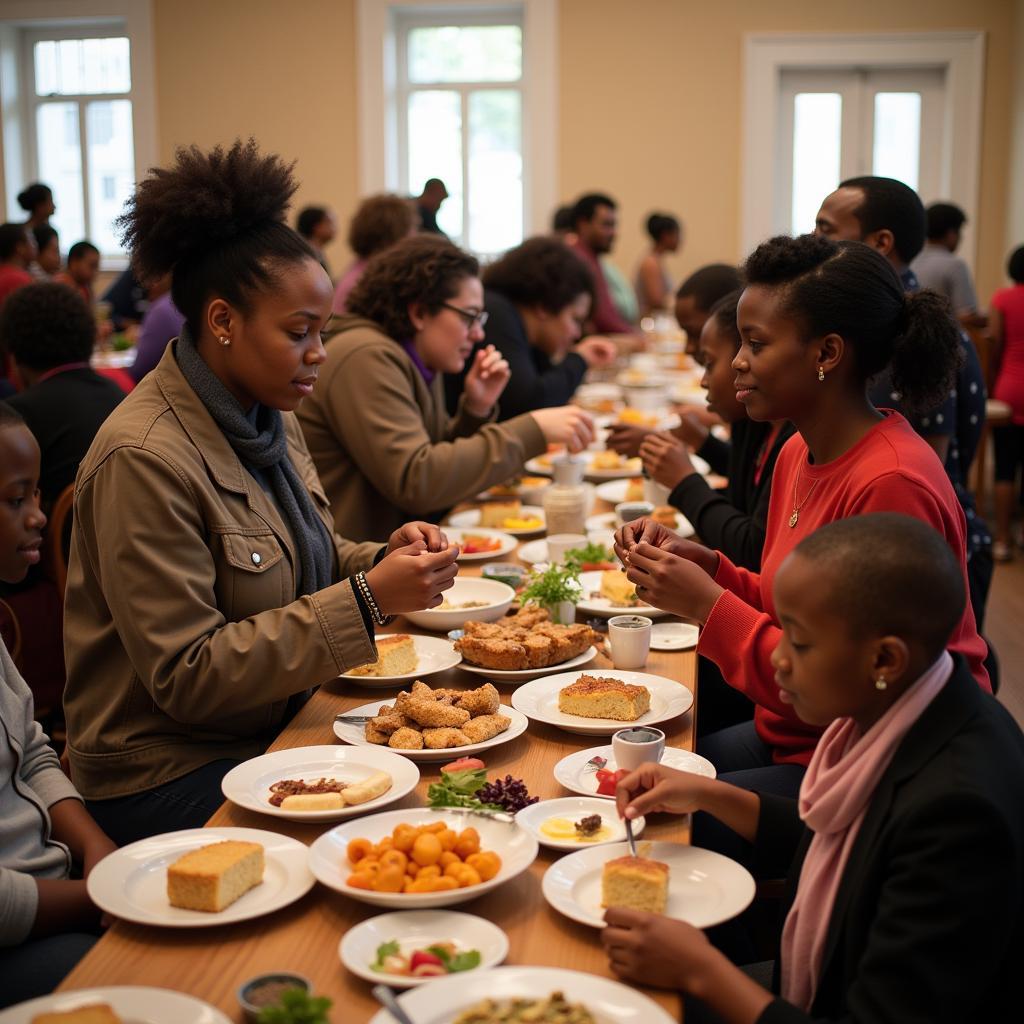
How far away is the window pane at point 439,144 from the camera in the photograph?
1115 centimetres

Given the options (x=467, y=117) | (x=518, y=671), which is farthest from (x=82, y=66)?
(x=518, y=671)

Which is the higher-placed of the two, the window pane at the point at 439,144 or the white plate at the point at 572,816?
the window pane at the point at 439,144

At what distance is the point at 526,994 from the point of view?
1221 mm

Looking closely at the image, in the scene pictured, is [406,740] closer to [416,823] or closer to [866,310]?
[416,823]

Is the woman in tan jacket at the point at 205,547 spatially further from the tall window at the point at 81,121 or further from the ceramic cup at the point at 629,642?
the tall window at the point at 81,121

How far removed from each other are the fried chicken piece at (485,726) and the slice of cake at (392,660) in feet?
0.99

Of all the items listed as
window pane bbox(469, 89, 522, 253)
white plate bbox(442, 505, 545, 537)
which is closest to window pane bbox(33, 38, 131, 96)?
window pane bbox(469, 89, 522, 253)

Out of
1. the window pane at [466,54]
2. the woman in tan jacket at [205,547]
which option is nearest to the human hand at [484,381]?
the woman in tan jacket at [205,547]

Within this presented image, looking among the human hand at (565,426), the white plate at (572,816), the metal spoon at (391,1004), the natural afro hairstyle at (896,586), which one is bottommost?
the white plate at (572,816)

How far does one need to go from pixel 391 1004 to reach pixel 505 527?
2170 millimetres

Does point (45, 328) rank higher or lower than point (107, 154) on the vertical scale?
lower

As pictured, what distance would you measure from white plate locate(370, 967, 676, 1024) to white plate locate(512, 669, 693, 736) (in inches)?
26.4

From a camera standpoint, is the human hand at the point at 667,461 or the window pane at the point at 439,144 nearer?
the human hand at the point at 667,461

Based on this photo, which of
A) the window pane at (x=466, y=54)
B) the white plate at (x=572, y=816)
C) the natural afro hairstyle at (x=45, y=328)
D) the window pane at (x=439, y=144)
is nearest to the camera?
the white plate at (x=572, y=816)
